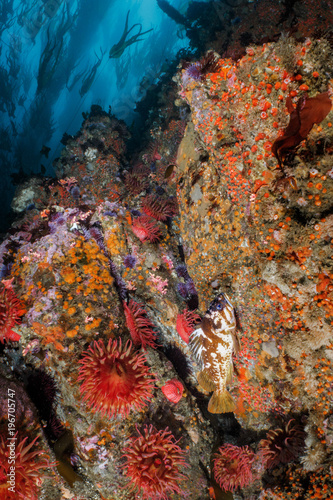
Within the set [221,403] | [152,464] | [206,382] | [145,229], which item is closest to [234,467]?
[221,403]

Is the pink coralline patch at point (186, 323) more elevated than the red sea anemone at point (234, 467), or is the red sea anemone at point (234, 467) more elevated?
the pink coralline patch at point (186, 323)

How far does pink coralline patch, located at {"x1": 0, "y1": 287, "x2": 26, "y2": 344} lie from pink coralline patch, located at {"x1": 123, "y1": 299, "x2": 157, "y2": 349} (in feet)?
5.40

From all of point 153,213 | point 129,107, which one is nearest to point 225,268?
point 153,213

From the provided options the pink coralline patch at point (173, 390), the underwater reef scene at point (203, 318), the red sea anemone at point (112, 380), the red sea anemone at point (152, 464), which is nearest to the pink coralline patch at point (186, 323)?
the underwater reef scene at point (203, 318)

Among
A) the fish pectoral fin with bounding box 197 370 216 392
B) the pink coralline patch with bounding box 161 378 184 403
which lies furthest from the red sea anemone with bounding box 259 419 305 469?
the pink coralline patch with bounding box 161 378 184 403

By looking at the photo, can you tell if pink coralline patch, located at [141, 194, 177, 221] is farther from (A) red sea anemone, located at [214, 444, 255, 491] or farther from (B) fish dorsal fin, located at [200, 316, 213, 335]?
(A) red sea anemone, located at [214, 444, 255, 491]

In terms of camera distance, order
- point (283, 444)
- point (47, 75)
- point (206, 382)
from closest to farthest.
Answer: point (283, 444), point (206, 382), point (47, 75)

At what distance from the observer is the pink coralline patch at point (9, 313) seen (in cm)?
383

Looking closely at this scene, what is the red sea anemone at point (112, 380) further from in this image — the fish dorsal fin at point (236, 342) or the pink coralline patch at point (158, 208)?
the pink coralline patch at point (158, 208)

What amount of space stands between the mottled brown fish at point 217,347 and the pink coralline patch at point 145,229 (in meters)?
1.89

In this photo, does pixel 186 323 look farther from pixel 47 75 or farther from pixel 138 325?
pixel 47 75

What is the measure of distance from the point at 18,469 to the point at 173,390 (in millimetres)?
2167

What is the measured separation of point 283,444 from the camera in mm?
3574

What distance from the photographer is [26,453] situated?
10.6 ft
